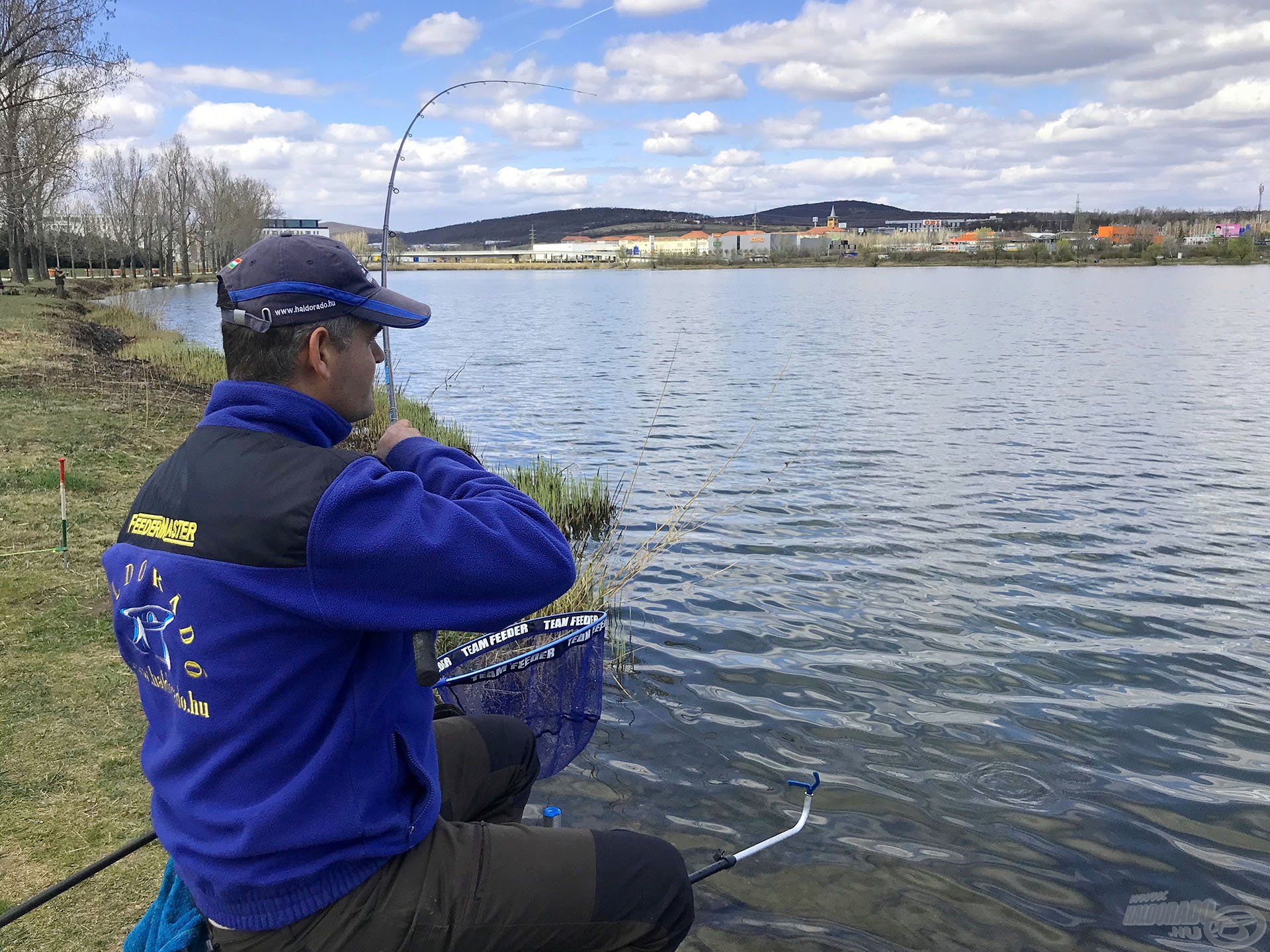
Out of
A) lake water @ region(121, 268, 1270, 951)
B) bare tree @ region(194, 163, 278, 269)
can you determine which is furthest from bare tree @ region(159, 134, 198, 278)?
lake water @ region(121, 268, 1270, 951)

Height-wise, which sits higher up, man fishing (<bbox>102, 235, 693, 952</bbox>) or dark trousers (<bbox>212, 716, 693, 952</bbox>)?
man fishing (<bbox>102, 235, 693, 952</bbox>)

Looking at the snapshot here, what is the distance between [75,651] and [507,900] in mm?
4436

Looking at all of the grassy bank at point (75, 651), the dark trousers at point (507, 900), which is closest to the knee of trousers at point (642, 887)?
the dark trousers at point (507, 900)

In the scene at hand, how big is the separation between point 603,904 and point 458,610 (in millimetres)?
809

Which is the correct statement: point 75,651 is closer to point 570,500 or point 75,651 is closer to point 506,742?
point 506,742

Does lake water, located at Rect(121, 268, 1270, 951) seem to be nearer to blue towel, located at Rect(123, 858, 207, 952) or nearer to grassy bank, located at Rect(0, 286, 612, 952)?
grassy bank, located at Rect(0, 286, 612, 952)

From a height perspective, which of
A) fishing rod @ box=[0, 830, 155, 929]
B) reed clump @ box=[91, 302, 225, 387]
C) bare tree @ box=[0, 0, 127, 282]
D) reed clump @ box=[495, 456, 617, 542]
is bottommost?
reed clump @ box=[495, 456, 617, 542]

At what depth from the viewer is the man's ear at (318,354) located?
2.34 meters

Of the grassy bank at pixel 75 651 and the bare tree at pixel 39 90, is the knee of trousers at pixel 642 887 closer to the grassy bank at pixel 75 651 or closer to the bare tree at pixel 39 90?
the grassy bank at pixel 75 651

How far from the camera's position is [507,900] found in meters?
2.34

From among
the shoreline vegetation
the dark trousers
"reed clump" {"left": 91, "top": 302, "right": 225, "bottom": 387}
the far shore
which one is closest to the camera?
the dark trousers

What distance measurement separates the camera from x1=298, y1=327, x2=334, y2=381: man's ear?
7.69 feet

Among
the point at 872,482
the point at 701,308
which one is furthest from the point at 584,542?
the point at 701,308

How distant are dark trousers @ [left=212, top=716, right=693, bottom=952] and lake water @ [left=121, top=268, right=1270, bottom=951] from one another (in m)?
1.83
